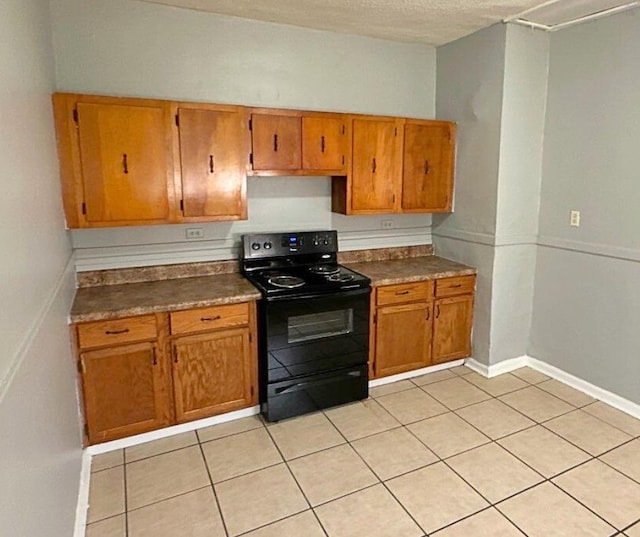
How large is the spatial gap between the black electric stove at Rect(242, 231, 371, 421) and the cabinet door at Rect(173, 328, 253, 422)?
0.13 m

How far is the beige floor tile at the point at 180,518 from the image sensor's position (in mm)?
2010

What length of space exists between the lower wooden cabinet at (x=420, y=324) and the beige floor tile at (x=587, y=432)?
0.92 m

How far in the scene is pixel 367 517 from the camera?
209 cm

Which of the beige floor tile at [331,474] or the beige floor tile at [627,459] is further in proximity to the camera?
the beige floor tile at [627,459]

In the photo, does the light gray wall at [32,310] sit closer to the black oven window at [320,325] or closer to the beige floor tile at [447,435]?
the black oven window at [320,325]

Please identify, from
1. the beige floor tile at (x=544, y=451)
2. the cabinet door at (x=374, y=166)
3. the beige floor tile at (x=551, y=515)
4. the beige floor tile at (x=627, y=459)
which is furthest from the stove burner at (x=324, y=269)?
the beige floor tile at (x=627, y=459)

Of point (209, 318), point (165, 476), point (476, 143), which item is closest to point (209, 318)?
point (209, 318)

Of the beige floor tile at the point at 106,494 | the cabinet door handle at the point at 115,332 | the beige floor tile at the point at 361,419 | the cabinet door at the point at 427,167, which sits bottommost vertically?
the beige floor tile at the point at 106,494

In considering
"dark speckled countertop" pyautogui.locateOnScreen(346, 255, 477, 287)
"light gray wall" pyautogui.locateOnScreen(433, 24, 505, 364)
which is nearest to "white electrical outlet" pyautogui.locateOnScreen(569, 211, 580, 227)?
"light gray wall" pyautogui.locateOnScreen(433, 24, 505, 364)

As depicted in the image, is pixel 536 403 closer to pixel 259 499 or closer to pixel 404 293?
pixel 404 293

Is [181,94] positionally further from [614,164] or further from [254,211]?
[614,164]

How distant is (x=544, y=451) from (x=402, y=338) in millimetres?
1166

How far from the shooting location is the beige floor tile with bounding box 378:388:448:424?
296 cm

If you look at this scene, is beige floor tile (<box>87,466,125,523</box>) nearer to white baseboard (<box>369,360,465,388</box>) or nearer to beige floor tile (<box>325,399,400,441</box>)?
Answer: beige floor tile (<box>325,399,400,441</box>)
